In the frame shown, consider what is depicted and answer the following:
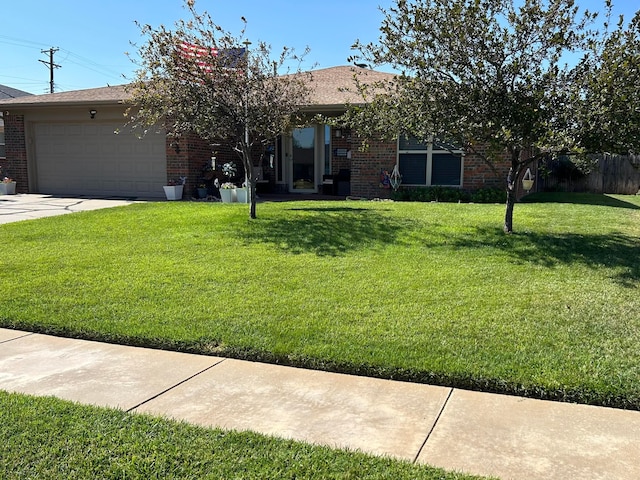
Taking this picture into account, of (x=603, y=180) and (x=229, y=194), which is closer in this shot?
(x=229, y=194)

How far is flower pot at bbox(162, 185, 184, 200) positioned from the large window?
6.02m

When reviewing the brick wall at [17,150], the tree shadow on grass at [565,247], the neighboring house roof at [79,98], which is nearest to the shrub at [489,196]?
the tree shadow on grass at [565,247]

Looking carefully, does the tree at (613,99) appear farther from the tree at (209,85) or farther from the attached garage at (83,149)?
the attached garage at (83,149)

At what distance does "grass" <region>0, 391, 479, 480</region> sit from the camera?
97.2 inches

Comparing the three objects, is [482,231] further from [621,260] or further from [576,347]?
[576,347]

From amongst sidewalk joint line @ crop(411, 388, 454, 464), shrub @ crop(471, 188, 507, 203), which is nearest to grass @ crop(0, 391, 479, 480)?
sidewalk joint line @ crop(411, 388, 454, 464)

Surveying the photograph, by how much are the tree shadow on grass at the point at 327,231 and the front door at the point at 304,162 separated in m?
6.04

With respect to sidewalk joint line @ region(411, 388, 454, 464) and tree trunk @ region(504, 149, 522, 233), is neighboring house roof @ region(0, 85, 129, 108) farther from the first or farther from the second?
sidewalk joint line @ region(411, 388, 454, 464)

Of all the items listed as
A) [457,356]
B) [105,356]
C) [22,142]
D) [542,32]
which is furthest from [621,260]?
[22,142]

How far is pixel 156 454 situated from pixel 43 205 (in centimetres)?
1259

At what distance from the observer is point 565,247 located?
278 inches

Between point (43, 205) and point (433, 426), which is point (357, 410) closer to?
point (433, 426)

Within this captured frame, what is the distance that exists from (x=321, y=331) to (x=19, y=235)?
21.7 ft

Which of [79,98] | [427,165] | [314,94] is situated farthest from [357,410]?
[79,98]
